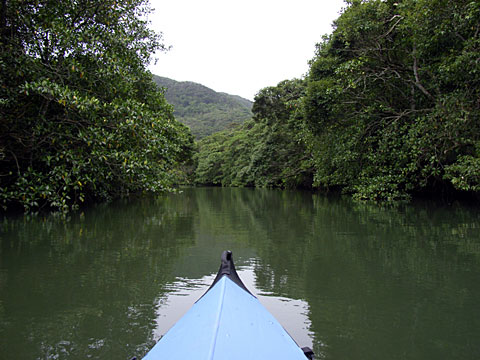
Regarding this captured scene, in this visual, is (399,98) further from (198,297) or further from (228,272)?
(228,272)

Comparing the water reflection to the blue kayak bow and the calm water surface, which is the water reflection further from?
the blue kayak bow

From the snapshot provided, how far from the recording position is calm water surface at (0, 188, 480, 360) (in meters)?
3.04

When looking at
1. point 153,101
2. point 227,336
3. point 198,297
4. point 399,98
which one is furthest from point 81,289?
point 399,98

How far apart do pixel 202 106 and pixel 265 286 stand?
131 metres

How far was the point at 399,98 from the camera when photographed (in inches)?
534

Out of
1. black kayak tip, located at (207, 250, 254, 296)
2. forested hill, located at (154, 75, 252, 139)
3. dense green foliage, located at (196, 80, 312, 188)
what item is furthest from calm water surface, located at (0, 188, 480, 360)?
forested hill, located at (154, 75, 252, 139)

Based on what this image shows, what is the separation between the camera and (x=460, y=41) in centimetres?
1045

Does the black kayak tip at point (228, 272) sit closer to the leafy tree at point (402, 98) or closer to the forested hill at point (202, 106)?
the leafy tree at point (402, 98)

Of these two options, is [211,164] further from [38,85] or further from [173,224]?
[38,85]

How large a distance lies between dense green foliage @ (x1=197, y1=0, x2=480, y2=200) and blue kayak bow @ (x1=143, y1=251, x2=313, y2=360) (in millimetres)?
8696

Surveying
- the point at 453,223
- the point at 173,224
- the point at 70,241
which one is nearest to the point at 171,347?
the point at 70,241

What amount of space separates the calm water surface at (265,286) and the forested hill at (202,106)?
96.4 meters

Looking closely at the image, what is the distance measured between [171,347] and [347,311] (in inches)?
88.6

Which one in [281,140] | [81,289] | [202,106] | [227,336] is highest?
[202,106]
